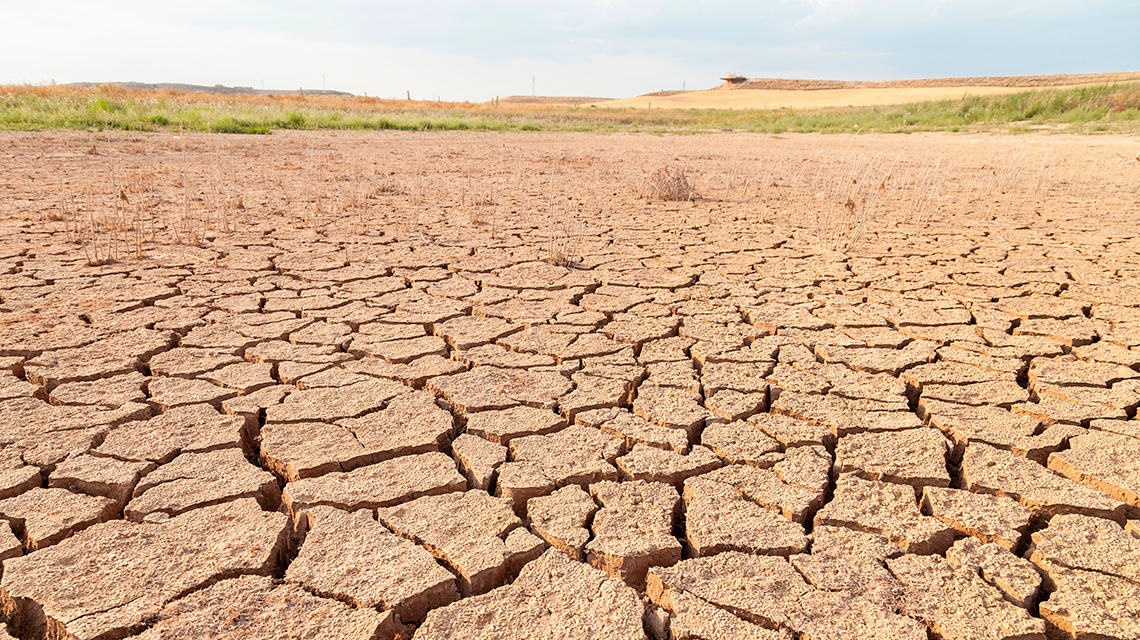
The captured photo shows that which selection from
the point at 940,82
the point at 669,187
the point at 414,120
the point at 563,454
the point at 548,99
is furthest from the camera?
the point at 548,99

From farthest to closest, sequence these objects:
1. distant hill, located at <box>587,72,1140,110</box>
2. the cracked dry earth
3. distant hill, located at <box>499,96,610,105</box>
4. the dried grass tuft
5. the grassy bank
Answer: distant hill, located at <box>499,96,610,105</box>, distant hill, located at <box>587,72,1140,110</box>, the grassy bank, the dried grass tuft, the cracked dry earth

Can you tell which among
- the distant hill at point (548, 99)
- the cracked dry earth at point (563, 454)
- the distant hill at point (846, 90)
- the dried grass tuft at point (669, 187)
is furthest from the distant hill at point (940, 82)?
the cracked dry earth at point (563, 454)

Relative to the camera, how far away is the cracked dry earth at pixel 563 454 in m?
1.54

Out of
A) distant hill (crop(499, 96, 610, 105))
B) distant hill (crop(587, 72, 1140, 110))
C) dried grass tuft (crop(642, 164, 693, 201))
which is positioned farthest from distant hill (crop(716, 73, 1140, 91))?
dried grass tuft (crop(642, 164, 693, 201))

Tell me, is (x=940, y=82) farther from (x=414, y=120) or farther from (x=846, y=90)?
(x=414, y=120)

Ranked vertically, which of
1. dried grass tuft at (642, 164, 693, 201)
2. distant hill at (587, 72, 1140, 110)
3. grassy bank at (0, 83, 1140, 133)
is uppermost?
distant hill at (587, 72, 1140, 110)

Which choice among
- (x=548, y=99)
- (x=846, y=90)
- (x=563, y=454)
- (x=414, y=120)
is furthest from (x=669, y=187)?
(x=548, y=99)

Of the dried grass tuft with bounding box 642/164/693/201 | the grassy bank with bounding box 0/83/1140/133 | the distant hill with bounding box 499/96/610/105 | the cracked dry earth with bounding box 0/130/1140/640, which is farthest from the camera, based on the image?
the distant hill with bounding box 499/96/610/105

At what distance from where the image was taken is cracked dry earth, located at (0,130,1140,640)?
1.54 metres

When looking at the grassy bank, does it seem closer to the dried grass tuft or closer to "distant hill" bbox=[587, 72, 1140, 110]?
the dried grass tuft

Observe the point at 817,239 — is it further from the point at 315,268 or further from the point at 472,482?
the point at 472,482

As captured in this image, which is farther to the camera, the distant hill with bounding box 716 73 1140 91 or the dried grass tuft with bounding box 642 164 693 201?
the distant hill with bounding box 716 73 1140 91

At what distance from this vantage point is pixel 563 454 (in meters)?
2.13

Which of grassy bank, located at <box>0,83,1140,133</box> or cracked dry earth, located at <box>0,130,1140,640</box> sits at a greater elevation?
→ grassy bank, located at <box>0,83,1140,133</box>
